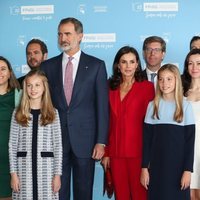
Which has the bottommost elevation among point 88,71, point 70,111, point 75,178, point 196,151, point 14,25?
point 75,178

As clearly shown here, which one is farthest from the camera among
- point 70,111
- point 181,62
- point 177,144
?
point 181,62

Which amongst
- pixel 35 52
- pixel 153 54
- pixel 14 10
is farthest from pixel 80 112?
pixel 14 10

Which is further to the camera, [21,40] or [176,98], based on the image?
[21,40]

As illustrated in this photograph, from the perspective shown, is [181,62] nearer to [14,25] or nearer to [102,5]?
[102,5]

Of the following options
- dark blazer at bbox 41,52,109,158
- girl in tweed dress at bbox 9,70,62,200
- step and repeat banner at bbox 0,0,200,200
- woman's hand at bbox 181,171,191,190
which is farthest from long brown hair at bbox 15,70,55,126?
step and repeat banner at bbox 0,0,200,200

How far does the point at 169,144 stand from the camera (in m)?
2.75

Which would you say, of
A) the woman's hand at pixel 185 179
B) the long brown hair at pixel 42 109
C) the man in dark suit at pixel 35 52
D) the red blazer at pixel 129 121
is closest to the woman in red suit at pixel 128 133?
the red blazer at pixel 129 121

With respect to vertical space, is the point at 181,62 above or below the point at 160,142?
above

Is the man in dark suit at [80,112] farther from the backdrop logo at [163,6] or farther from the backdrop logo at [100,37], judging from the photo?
the backdrop logo at [163,6]

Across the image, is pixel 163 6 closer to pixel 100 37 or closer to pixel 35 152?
pixel 100 37

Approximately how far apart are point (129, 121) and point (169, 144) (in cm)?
39

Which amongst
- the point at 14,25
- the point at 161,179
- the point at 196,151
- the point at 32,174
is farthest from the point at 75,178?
the point at 14,25

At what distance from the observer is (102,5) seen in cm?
456

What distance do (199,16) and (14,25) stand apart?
2171 mm
